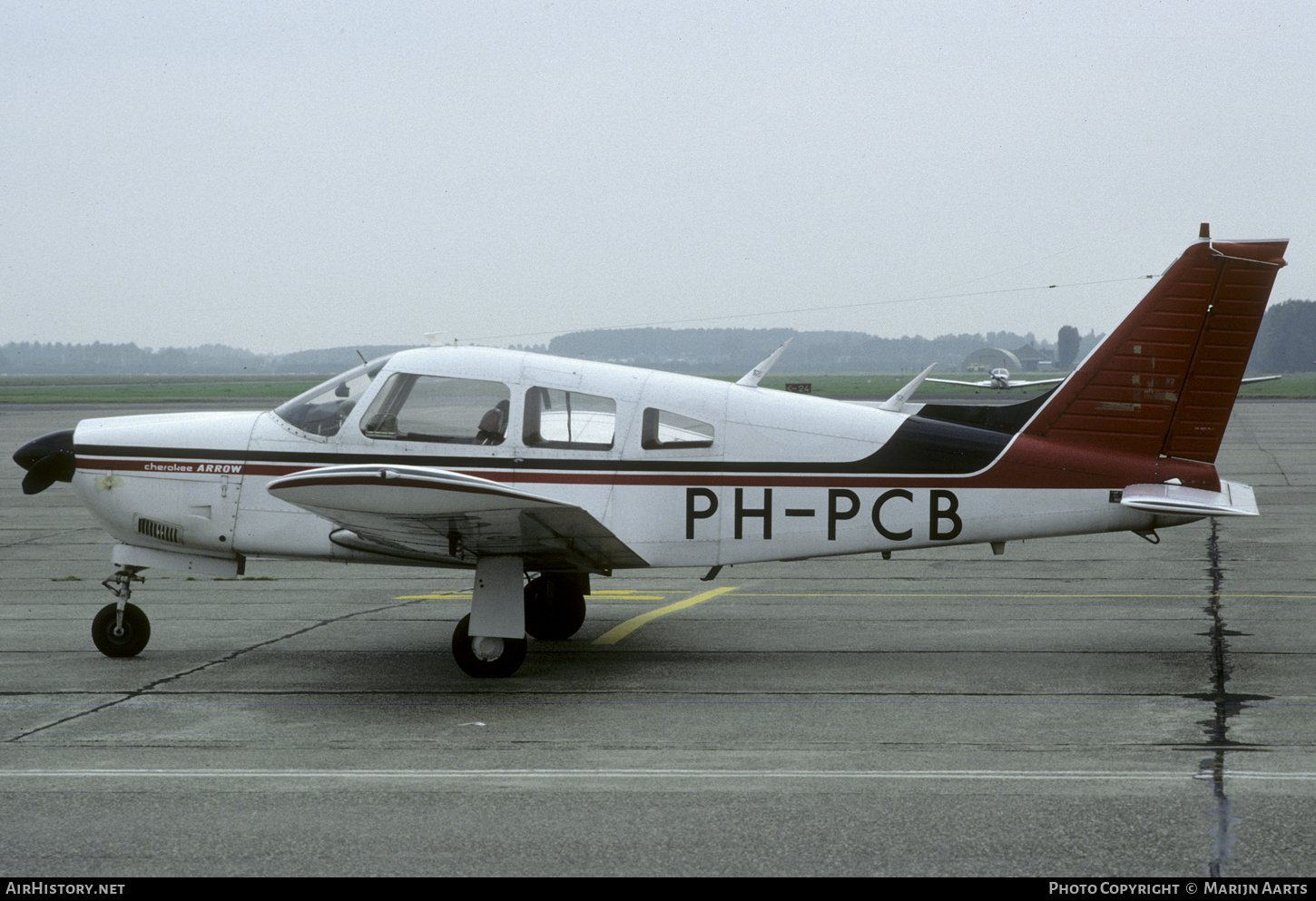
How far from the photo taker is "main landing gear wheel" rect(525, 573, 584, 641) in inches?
389

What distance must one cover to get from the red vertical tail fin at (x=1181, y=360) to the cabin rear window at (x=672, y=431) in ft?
8.68

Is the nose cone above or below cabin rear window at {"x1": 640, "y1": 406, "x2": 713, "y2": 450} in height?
below

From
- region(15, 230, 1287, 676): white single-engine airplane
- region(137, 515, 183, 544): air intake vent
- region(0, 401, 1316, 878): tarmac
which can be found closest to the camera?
region(0, 401, 1316, 878): tarmac

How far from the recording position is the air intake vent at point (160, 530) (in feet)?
29.4

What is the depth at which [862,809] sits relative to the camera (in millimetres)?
5602

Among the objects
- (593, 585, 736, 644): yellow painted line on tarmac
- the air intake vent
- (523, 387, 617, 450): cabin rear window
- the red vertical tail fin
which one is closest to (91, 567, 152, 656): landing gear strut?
the air intake vent

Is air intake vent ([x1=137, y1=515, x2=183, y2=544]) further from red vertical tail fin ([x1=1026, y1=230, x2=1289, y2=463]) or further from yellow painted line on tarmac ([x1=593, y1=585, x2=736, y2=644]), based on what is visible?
red vertical tail fin ([x1=1026, y1=230, x2=1289, y2=463])

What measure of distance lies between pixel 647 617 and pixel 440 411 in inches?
124

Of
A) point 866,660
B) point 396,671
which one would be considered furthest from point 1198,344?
point 396,671

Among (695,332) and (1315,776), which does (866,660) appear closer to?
(1315,776)

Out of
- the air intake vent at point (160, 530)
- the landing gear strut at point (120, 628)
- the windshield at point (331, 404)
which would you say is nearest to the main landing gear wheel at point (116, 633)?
the landing gear strut at point (120, 628)

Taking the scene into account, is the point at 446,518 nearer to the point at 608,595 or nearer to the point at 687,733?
the point at 687,733

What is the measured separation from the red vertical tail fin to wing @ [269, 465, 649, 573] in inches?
143
